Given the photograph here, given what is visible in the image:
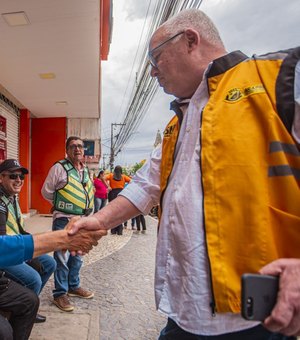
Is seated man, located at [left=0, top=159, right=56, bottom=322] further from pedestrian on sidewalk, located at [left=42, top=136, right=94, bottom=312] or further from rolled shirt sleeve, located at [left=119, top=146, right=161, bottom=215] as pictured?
rolled shirt sleeve, located at [left=119, top=146, right=161, bottom=215]

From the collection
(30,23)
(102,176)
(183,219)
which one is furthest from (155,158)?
(102,176)

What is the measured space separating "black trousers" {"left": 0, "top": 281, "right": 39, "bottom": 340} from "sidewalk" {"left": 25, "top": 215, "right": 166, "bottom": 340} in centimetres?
62

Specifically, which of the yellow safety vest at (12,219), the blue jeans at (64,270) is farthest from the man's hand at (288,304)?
the blue jeans at (64,270)

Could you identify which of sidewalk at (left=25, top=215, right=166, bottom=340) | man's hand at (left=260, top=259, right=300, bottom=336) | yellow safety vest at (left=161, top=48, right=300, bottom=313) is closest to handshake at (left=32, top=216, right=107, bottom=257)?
yellow safety vest at (left=161, top=48, right=300, bottom=313)

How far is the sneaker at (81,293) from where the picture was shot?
11.9 ft

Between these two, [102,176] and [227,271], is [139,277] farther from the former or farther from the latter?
[102,176]

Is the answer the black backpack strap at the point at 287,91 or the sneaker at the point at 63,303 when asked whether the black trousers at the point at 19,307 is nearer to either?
the sneaker at the point at 63,303

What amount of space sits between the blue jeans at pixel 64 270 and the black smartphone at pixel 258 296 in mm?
2821

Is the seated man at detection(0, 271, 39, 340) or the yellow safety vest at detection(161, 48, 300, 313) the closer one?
the yellow safety vest at detection(161, 48, 300, 313)

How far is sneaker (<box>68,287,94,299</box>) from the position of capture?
3.62 m

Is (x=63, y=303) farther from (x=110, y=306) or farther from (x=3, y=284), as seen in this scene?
(x=3, y=284)

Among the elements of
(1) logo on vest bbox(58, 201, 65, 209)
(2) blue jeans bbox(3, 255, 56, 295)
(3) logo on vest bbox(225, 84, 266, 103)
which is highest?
(3) logo on vest bbox(225, 84, 266, 103)

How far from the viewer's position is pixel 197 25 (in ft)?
4.40

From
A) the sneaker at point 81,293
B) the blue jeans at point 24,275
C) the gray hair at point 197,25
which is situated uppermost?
the gray hair at point 197,25
